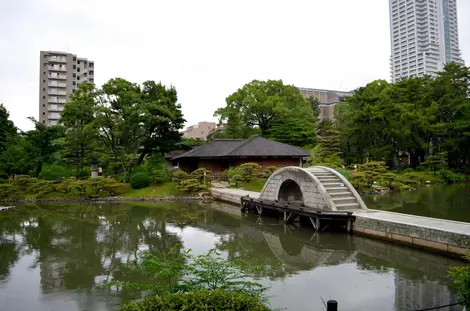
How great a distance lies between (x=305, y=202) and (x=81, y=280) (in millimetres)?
9372

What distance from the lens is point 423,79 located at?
3919 cm

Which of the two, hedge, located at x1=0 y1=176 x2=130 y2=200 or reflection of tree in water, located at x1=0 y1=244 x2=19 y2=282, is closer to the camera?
reflection of tree in water, located at x1=0 y1=244 x2=19 y2=282

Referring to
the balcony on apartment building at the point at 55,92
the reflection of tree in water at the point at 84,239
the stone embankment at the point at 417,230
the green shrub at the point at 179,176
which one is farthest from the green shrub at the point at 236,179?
the balcony on apartment building at the point at 55,92

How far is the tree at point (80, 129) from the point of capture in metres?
28.2

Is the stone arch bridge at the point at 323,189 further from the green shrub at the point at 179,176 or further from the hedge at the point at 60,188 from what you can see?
the hedge at the point at 60,188

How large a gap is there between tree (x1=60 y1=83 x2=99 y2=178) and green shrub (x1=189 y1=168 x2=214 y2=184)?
9049 mm

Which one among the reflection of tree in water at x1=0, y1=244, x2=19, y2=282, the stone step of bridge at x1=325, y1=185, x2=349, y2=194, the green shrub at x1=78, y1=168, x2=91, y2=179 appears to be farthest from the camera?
the green shrub at x1=78, y1=168, x2=91, y2=179

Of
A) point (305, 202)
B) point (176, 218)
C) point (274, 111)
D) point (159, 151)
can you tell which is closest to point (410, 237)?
point (305, 202)

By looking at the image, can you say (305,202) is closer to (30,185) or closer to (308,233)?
(308,233)

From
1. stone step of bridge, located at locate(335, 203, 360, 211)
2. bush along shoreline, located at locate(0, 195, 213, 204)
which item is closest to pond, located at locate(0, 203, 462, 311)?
stone step of bridge, located at locate(335, 203, 360, 211)

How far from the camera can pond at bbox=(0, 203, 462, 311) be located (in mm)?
6902

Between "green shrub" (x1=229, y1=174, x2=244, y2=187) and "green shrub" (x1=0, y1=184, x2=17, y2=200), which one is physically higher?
"green shrub" (x1=229, y1=174, x2=244, y2=187)

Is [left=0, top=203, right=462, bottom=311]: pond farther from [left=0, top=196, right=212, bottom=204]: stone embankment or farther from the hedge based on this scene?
the hedge

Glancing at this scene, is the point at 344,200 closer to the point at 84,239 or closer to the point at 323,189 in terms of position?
the point at 323,189
